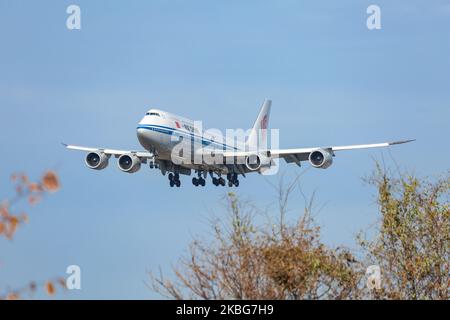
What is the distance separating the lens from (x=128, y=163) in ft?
227

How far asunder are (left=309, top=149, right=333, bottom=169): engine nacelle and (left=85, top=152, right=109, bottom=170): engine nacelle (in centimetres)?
1436

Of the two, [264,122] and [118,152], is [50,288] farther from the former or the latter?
[264,122]

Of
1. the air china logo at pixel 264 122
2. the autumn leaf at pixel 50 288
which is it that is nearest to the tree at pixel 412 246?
the autumn leaf at pixel 50 288

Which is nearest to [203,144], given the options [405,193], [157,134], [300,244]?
[157,134]

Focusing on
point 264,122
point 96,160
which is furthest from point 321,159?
point 264,122

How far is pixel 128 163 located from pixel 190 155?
465 centimetres

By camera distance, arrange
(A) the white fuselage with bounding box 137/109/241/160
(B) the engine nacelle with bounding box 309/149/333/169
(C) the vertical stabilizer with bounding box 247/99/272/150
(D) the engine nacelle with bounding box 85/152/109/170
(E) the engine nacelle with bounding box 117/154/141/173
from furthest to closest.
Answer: (C) the vertical stabilizer with bounding box 247/99/272/150 → (D) the engine nacelle with bounding box 85/152/109/170 → (E) the engine nacelle with bounding box 117/154/141/173 → (B) the engine nacelle with bounding box 309/149/333/169 → (A) the white fuselage with bounding box 137/109/241/160

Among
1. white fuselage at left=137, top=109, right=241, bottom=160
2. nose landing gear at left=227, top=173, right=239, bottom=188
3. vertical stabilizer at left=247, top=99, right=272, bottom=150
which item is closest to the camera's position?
white fuselage at left=137, top=109, right=241, bottom=160

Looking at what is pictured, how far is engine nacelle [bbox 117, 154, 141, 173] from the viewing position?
69.1m

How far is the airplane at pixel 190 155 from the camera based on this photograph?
65375mm

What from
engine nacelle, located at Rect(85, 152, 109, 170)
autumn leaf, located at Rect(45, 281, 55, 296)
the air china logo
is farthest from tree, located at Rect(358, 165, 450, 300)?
the air china logo

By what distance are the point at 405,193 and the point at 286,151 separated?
33.8 metres

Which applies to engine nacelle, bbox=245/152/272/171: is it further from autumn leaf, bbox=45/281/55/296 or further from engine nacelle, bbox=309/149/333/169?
autumn leaf, bbox=45/281/55/296
